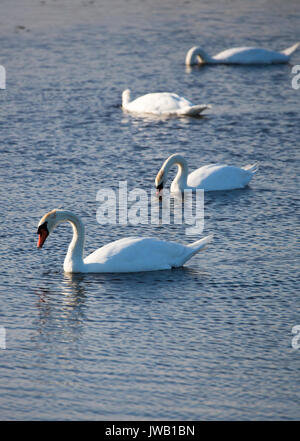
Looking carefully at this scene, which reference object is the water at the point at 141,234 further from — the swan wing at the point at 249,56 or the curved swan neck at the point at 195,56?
the curved swan neck at the point at 195,56

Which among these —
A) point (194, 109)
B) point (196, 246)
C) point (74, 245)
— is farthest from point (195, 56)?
point (74, 245)

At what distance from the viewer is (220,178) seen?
16.9 meters

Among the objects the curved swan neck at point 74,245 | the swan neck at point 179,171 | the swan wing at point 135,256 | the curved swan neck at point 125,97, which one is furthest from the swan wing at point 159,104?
the swan wing at point 135,256

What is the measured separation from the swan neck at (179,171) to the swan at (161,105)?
4.89 m

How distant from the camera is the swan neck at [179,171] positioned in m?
17.0

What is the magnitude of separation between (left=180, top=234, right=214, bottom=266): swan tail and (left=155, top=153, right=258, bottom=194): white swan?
11.2ft

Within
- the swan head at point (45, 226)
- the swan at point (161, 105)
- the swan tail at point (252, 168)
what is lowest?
the swan head at point (45, 226)

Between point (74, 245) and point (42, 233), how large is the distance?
0.52m

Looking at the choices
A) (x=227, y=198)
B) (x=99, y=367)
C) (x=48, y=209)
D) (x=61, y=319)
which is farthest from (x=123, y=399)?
(x=227, y=198)

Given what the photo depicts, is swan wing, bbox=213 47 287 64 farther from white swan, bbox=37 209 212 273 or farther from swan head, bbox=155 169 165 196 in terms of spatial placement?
white swan, bbox=37 209 212 273

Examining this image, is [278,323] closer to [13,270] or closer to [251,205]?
[13,270]

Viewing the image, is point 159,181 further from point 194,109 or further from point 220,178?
point 194,109

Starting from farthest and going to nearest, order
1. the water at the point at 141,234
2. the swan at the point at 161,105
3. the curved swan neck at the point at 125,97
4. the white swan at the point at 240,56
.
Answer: the white swan at the point at 240,56
the curved swan neck at the point at 125,97
the swan at the point at 161,105
the water at the point at 141,234

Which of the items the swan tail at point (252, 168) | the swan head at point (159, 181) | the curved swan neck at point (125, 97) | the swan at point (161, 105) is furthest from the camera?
the curved swan neck at point (125, 97)
